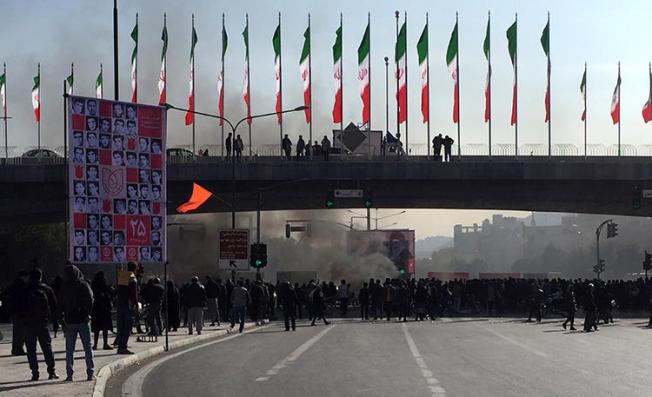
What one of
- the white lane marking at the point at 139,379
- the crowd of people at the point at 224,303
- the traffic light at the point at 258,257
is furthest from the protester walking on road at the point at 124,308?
the traffic light at the point at 258,257

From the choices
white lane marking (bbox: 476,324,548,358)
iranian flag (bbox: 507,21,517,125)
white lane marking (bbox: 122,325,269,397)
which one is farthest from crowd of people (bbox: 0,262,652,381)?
iranian flag (bbox: 507,21,517,125)

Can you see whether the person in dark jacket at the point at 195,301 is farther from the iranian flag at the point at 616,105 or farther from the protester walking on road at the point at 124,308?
the iranian flag at the point at 616,105

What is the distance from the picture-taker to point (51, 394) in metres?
16.3

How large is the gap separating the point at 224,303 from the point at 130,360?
25587mm

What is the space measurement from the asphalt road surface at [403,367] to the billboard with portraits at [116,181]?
252 centimetres

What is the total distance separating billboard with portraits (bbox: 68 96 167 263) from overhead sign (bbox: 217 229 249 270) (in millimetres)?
21795

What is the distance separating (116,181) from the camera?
81.5 feet

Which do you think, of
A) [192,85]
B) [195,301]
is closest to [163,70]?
[192,85]

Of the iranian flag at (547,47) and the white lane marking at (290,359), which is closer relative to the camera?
the white lane marking at (290,359)

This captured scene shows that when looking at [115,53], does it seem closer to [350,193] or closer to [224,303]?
[224,303]

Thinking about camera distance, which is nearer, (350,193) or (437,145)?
(350,193)

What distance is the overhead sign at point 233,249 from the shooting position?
47.4 metres

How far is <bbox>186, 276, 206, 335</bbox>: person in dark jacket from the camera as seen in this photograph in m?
35.2

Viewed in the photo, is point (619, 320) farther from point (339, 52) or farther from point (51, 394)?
point (51, 394)
